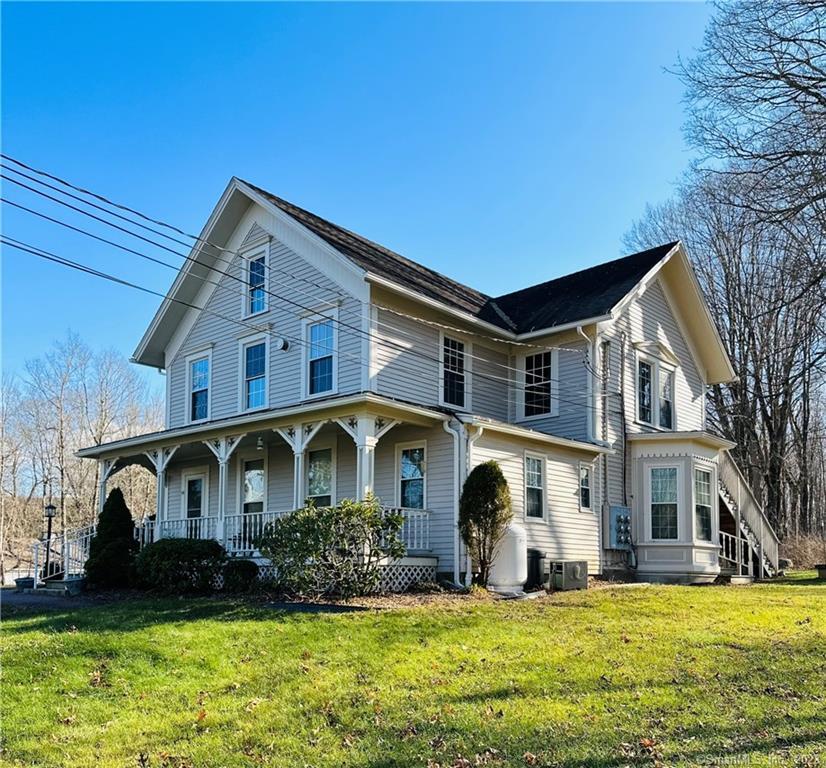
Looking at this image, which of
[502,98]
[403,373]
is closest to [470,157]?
[502,98]

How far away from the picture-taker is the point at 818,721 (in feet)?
22.8

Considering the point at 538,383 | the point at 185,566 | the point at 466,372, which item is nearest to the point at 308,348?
the point at 466,372

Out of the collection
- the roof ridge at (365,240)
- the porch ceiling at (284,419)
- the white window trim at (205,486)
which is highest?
the roof ridge at (365,240)

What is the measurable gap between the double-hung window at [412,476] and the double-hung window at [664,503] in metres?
6.46

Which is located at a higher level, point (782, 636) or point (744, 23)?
point (744, 23)

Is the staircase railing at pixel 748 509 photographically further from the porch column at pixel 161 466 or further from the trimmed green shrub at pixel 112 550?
the trimmed green shrub at pixel 112 550

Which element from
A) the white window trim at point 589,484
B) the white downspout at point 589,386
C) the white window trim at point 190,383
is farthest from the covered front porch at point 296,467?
the white downspout at point 589,386

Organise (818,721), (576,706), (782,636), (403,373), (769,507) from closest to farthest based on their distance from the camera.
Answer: (818,721) → (576,706) → (782,636) → (403,373) → (769,507)

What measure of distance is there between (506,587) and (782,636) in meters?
6.09

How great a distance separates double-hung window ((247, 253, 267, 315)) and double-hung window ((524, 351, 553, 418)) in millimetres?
6815

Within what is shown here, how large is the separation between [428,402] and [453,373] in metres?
1.32

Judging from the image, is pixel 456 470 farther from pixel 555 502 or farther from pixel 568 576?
pixel 555 502

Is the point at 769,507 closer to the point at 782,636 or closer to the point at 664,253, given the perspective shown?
the point at 664,253

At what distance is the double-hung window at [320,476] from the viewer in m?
19.3
